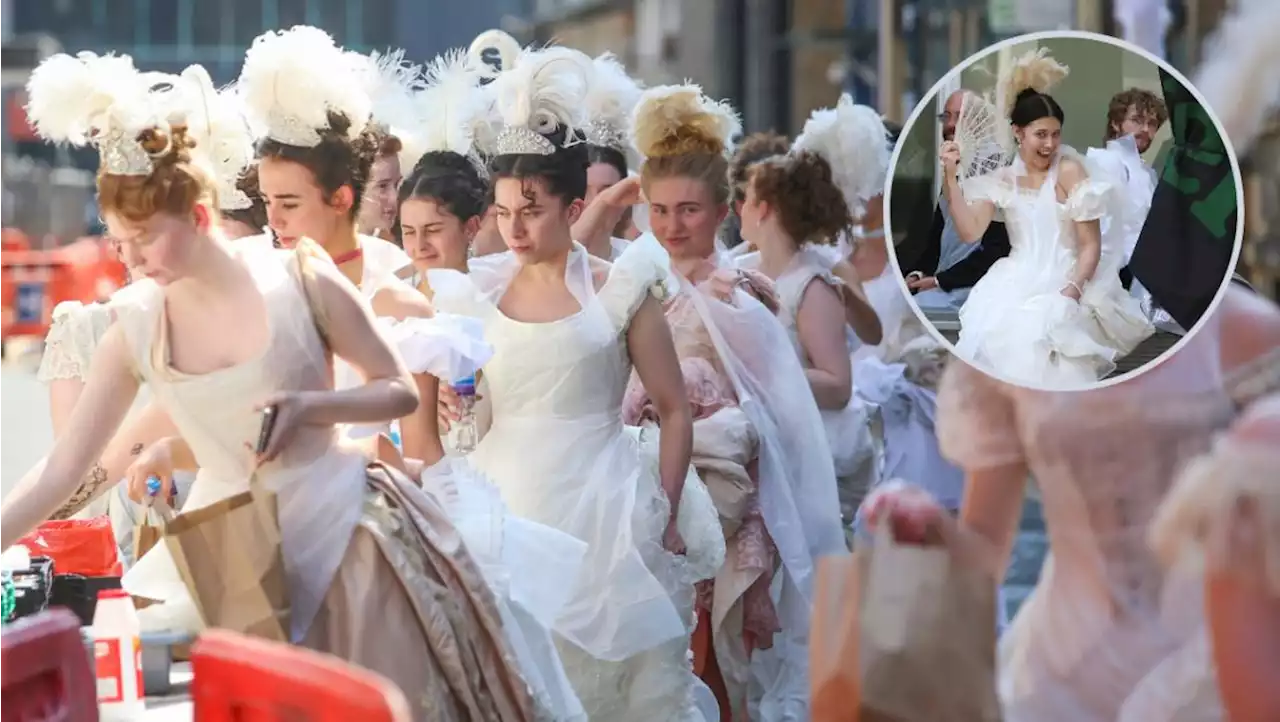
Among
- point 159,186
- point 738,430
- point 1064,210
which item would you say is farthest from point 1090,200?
point 738,430

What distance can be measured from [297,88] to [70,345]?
0.69m

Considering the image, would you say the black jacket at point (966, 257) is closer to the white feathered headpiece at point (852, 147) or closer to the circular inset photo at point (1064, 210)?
the circular inset photo at point (1064, 210)

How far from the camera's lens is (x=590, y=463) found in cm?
431

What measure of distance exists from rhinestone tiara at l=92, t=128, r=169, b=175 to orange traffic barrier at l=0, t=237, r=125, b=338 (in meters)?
0.56

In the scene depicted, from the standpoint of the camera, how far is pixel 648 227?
5.09 m

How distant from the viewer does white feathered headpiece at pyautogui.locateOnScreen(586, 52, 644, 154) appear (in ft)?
14.7

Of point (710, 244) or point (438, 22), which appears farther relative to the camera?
point (438, 22)

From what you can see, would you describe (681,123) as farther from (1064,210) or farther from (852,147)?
(1064,210)

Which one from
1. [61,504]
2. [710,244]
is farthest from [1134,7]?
[710,244]

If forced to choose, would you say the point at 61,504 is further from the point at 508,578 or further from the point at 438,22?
the point at 438,22

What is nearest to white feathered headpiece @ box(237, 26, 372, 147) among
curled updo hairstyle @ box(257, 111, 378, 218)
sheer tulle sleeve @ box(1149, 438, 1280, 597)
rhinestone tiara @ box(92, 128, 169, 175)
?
curled updo hairstyle @ box(257, 111, 378, 218)

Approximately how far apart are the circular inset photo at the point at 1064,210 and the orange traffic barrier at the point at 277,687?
856 mm

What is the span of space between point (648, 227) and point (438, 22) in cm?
106

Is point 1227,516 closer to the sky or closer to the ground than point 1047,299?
closer to the ground
